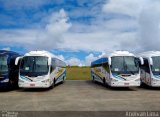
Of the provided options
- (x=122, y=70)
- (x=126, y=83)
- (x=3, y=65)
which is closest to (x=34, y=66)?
(x=3, y=65)

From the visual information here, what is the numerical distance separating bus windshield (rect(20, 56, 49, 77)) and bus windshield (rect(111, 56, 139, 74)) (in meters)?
5.08

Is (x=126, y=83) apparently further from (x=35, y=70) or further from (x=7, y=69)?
(x=7, y=69)

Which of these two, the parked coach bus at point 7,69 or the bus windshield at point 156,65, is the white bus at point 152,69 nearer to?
the bus windshield at point 156,65

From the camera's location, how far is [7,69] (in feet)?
70.2

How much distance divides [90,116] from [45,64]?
11.6 meters

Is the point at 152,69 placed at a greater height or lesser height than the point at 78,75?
greater

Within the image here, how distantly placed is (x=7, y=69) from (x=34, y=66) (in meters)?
1.95

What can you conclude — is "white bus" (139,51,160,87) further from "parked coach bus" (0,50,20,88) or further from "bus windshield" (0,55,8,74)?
"bus windshield" (0,55,8,74)

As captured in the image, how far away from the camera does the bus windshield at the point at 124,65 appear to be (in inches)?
869

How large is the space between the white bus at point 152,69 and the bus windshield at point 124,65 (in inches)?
44.9

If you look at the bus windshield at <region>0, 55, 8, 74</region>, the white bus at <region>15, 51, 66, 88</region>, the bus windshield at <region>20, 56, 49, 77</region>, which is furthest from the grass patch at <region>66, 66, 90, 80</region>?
the bus windshield at <region>0, 55, 8, 74</region>

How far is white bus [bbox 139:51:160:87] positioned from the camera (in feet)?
72.9

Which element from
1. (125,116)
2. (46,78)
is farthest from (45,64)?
(125,116)

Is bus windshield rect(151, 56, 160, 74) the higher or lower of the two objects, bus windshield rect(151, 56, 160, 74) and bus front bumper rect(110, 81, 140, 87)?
the higher
